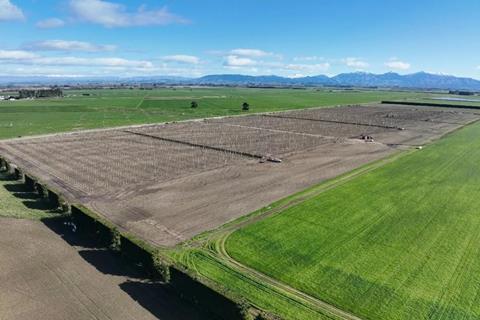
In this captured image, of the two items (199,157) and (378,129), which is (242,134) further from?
(378,129)

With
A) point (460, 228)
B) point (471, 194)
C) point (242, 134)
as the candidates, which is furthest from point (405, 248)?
point (242, 134)

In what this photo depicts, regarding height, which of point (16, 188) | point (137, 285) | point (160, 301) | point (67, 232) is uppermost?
point (16, 188)

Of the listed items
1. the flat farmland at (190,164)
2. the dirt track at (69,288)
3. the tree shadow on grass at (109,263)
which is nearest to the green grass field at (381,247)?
the flat farmland at (190,164)

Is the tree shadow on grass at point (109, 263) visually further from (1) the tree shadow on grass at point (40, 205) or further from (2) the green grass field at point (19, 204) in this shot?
(1) the tree shadow on grass at point (40, 205)

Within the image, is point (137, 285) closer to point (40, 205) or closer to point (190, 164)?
point (40, 205)

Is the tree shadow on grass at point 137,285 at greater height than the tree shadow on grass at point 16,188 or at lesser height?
lesser

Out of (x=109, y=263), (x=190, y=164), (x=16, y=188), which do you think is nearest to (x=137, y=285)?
(x=109, y=263)

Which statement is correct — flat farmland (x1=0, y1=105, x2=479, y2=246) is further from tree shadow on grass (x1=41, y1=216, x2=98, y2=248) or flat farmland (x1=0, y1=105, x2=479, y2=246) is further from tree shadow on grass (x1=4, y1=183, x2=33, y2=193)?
tree shadow on grass (x1=41, y1=216, x2=98, y2=248)
